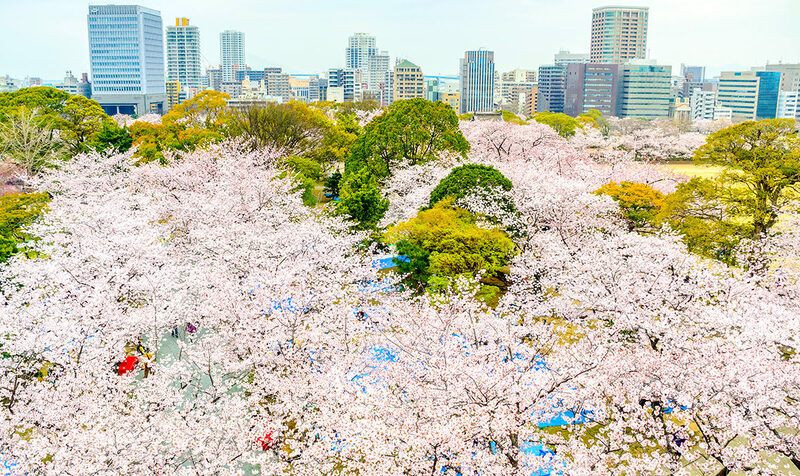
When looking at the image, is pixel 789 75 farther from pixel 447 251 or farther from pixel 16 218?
pixel 16 218

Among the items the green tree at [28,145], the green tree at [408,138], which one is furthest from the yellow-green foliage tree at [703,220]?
the green tree at [28,145]

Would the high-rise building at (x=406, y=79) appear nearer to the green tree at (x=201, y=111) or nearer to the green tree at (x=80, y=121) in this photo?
the green tree at (x=201, y=111)

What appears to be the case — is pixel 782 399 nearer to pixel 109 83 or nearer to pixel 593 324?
pixel 593 324

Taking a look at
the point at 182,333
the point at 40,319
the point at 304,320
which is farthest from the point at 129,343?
the point at 304,320

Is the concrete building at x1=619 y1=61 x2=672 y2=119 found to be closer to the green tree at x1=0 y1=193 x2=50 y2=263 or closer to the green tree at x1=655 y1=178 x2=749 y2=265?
the green tree at x1=655 y1=178 x2=749 y2=265

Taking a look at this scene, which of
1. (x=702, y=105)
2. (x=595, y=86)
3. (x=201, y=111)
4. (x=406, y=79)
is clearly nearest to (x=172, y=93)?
(x=406, y=79)
